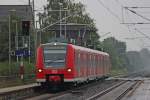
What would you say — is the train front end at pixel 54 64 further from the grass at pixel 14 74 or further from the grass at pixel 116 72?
the grass at pixel 116 72

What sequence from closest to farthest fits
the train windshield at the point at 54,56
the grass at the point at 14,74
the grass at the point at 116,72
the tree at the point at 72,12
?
the train windshield at the point at 54,56, the grass at the point at 14,74, the grass at the point at 116,72, the tree at the point at 72,12

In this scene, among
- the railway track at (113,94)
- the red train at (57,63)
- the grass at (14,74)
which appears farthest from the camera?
the grass at (14,74)

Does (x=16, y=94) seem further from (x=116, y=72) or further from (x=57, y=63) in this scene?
(x=116, y=72)

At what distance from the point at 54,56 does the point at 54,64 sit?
539mm

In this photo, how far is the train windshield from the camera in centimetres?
3525

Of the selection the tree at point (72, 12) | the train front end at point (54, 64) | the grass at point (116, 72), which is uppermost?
the tree at point (72, 12)

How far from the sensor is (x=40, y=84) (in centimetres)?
3666

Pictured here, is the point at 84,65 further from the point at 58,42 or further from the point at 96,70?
the point at 96,70

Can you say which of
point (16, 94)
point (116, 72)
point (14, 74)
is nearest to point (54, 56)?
point (16, 94)

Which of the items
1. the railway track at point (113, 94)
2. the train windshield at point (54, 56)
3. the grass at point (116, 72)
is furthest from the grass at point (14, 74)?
the grass at point (116, 72)

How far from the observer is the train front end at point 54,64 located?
35031mm

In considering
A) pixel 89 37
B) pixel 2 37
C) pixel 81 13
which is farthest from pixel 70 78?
pixel 81 13

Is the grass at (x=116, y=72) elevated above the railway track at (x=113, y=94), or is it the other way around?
the railway track at (x=113, y=94)

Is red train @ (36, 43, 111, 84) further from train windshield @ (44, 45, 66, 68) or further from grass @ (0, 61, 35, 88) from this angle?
grass @ (0, 61, 35, 88)
